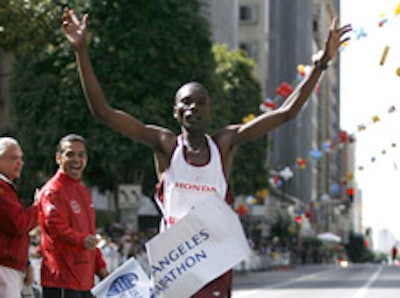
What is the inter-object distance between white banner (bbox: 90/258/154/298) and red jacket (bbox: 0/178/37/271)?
136 cm

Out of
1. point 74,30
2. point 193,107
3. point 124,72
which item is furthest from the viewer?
point 124,72

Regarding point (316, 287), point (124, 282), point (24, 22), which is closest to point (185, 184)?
point (124, 282)

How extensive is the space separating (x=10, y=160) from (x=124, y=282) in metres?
1.72

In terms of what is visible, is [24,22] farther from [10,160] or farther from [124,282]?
[124,282]

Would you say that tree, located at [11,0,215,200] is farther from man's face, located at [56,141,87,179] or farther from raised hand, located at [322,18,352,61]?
raised hand, located at [322,18,352,61]

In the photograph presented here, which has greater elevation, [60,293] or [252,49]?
[252,49]

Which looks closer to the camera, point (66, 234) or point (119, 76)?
point (66, 234)

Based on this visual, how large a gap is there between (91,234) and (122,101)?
→ 27955mm

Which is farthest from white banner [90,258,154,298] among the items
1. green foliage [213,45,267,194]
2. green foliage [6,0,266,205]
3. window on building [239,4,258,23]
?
window on building [239,4,258,23]

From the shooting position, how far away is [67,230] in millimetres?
7754

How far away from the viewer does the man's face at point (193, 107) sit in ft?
19.2

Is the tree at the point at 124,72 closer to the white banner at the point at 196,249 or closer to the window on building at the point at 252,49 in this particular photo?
the white banner at the point at 196,249

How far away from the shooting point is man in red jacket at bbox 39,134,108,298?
7793mm

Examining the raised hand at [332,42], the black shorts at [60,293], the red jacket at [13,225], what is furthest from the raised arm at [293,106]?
the black shorts at [60,293]
